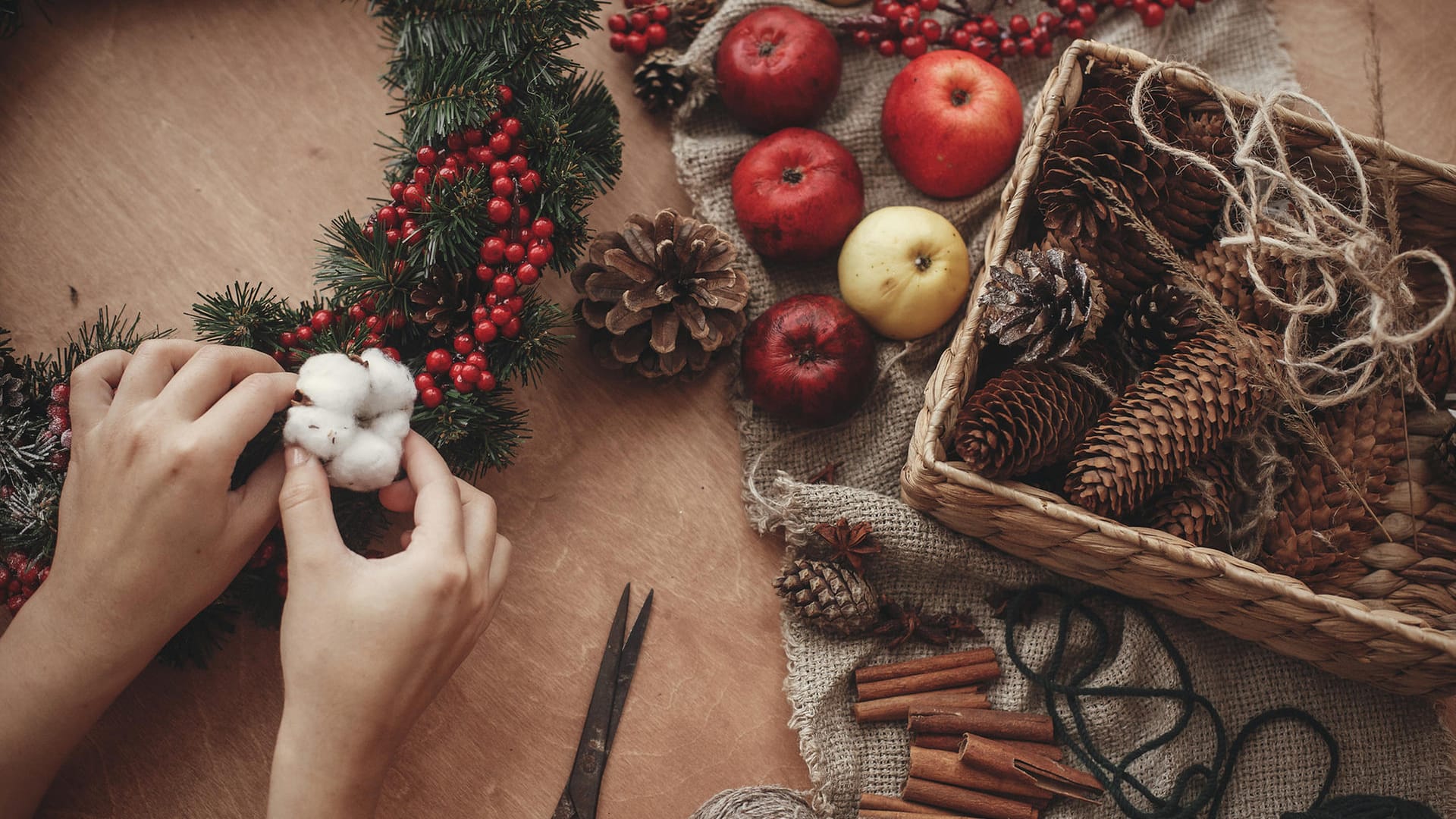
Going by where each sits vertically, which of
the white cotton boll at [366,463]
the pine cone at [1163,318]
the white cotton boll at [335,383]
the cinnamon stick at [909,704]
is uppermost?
the white cotton boll at [335,383]

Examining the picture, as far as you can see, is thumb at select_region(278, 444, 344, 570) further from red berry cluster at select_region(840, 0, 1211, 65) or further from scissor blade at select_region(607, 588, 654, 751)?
red berry cluster at select_region(840, 0, 1211, 65)

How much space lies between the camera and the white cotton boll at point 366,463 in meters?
1.00

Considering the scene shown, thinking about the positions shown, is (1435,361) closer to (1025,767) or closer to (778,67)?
(1025,767)

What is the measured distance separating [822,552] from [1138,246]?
64 cm

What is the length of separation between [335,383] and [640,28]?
0.83 metres

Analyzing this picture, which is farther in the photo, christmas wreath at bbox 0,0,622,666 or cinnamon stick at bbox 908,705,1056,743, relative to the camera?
cinnamon stick at bbox 908,705,1056,743

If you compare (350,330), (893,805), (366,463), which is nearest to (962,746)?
(893,805)

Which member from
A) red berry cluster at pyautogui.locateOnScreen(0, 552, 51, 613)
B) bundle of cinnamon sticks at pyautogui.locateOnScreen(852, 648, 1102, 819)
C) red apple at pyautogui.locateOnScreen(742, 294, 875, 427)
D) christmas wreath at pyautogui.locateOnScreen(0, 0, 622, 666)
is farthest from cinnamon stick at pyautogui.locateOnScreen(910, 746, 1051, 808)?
red berry cluster at pyautogui.locateOnScreen(0, 552, 51, 613)

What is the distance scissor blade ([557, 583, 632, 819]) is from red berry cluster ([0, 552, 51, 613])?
0.73 metres

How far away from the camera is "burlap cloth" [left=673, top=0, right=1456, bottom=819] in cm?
126

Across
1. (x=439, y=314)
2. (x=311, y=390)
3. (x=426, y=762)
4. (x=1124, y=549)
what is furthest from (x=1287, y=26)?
(x=426, y=762)

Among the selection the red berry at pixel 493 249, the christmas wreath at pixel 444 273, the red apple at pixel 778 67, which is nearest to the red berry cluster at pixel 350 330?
the christmas wreath at pixel 444 273

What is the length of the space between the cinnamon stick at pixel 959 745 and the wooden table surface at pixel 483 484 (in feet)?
0.67

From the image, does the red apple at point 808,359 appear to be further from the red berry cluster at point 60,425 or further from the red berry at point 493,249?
the red berry cluster at point 60,425
